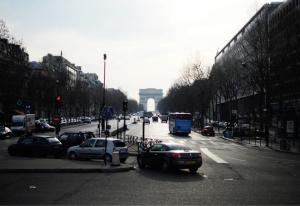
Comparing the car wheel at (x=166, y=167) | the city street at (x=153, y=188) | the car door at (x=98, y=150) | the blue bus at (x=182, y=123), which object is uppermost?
the blue bus at (x=182, y=123)

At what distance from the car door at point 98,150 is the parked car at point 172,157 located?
368 centimetres

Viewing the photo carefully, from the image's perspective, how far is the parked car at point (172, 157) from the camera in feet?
55.4

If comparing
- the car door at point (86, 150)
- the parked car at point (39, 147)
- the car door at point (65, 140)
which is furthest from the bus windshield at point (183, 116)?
the car door at point (86, 150)

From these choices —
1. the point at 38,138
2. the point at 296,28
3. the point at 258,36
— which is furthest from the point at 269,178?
the point at 258,36

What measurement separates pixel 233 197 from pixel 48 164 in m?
10.0

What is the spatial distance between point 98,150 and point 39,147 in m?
4.33

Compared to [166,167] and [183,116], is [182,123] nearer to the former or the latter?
[183,116]

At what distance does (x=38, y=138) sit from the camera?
24.1 meters

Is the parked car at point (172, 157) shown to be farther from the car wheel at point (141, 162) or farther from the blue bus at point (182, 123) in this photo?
the blue bus at point (182, 123)

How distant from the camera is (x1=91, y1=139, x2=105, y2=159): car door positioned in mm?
21642

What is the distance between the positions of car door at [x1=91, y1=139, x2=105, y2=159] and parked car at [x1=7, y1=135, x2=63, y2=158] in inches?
120

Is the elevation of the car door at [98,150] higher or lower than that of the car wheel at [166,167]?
higher

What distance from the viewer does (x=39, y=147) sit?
2362cm

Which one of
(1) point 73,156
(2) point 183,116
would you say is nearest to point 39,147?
(1) point 73,156
